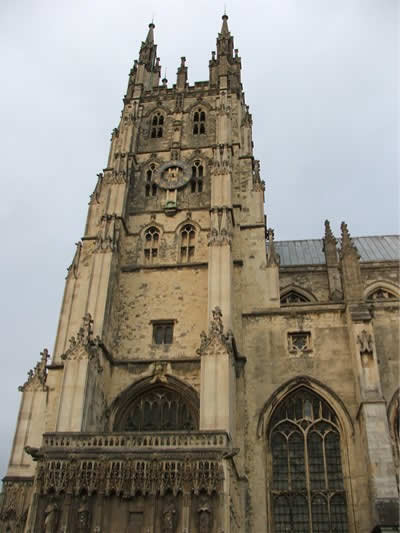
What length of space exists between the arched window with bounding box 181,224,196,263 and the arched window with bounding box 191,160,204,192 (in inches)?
100

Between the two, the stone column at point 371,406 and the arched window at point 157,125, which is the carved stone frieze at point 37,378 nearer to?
the stone column at point 371,406

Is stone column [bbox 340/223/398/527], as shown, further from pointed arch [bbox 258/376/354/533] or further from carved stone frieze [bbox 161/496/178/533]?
carved stone frieze [bbox 161/496/178/533]

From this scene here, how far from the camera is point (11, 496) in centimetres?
1961

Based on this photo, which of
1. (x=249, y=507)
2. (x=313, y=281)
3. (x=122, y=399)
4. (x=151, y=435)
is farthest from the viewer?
(x=313, y=281)

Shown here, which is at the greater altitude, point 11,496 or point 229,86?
point 229,86

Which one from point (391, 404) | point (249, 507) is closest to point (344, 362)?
point (391, 404)

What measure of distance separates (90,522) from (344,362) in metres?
10.7

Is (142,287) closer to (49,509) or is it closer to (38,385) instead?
(38,385)

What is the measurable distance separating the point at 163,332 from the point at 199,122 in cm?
1341

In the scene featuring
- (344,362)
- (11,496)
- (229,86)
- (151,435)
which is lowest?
(11,496)

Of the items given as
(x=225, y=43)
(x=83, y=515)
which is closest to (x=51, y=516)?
(x=83, y=515)

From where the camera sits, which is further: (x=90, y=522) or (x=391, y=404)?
(x=391, y=404)

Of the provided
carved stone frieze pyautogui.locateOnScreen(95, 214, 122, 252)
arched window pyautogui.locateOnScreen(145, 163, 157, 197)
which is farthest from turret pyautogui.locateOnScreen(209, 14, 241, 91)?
carved stone frieze pyautogui.locateOnScreen(95, 214, 122, 252)

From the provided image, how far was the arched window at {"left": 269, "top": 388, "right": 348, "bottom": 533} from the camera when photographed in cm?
1862
